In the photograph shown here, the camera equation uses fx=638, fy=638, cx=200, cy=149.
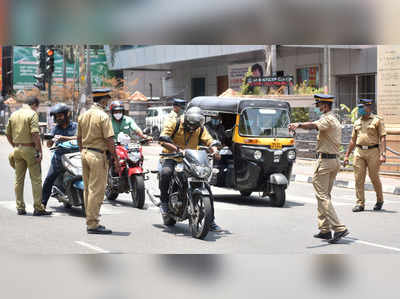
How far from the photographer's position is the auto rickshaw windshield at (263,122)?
468 inches

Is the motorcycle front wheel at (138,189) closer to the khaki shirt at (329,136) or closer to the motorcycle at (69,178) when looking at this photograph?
the motorcycle at (69,178)

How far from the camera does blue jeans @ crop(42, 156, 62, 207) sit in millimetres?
9922

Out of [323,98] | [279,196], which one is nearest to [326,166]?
[323,98]

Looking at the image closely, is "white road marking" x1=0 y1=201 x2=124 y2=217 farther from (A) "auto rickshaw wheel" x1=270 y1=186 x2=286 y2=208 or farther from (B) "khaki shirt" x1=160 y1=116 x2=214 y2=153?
(A) "auto rickshaw wheel" x1=270 y1=186 x2=286 y2=208

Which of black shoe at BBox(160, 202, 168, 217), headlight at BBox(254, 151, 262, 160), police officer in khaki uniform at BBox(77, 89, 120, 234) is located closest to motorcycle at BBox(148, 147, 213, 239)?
black shoe at BBox(160, 202, 168, 217)

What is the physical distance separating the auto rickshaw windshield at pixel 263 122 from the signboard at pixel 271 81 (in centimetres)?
1204

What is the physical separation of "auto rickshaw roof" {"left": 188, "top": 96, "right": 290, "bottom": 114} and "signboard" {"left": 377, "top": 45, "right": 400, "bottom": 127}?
616 centimetres

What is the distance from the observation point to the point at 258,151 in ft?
38.1

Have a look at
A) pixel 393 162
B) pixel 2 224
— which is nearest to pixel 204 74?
pixel 393 162

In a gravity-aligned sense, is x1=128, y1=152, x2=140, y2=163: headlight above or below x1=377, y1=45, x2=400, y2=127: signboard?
below

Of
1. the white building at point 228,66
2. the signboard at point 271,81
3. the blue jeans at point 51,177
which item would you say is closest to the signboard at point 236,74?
the white building at point 228,66

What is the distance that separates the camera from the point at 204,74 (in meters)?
46.0

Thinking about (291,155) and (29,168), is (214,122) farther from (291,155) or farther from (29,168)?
(29,168)

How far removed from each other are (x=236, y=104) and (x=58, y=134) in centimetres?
365
